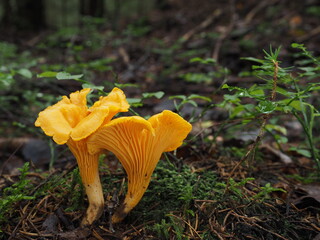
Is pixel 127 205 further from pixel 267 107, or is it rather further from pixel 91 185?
pixel 267 107

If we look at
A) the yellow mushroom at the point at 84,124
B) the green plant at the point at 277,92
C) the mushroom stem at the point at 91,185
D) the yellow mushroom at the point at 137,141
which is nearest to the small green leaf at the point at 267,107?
the green plant at the point at 277,92

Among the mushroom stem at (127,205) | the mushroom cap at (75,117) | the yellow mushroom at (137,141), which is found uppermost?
the mushroom cap at (75,117)

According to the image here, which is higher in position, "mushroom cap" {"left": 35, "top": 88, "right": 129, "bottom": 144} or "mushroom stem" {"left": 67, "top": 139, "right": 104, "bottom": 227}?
"mushroom cap" {"left": 35, "top": 88, "right": 129, "bottom": 144}

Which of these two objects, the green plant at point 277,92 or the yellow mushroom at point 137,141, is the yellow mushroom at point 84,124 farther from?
the green plant at point 277,92

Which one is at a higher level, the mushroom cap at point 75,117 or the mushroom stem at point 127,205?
the mushroom cap at point 75,117

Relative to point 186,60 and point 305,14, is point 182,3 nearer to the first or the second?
point 305,14

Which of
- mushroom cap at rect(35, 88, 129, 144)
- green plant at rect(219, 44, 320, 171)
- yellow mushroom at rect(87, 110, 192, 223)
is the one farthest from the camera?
green plant at rect(219, 44, 320, 171)

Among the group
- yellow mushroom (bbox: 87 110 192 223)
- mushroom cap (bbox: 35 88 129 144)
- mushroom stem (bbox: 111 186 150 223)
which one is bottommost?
mushroom stem (bbox: 111 186 150 223)

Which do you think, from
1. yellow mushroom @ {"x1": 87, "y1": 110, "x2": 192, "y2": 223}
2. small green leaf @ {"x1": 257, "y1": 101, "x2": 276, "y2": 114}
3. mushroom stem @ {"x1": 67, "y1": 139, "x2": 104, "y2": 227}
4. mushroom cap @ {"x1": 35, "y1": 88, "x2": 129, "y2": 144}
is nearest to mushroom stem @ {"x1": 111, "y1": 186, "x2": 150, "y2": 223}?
yellow mushroom @ {"x1": 87, "y1": 110, "x2": 192, "y2": 223}

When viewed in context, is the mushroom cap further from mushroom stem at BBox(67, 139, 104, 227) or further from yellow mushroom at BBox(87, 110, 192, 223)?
mushroom stem at BBox(67, 139, 104, 227)
